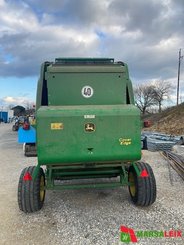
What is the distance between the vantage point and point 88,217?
5309 mm

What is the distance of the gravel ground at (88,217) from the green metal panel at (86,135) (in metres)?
1.07

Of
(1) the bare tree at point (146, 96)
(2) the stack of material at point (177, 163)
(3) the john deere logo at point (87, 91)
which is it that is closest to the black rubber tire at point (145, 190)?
(3) the john deere logo at point (87, 91)

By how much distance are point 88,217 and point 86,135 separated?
150cm

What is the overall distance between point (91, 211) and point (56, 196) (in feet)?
4.08

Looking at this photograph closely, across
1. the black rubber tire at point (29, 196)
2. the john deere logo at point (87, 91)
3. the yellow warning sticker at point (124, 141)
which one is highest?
the john deere logo at point (87, 91)

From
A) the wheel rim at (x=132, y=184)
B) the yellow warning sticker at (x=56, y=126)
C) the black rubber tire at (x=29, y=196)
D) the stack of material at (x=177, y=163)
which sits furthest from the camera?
the stack of material at (x=177, y=163)

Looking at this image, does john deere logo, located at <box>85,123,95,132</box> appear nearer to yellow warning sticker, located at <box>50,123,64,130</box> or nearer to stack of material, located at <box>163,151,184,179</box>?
yellow warning sticker, located at <box>50,123,64,130</box>

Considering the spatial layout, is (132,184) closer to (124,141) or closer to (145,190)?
(145,190)

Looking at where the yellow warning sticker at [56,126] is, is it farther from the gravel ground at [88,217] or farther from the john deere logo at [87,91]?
the gravel ground at [88,217]

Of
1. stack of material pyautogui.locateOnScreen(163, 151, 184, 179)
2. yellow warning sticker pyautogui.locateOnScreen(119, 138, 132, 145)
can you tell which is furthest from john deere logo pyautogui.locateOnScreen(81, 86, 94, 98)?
stack of material pyautogui.locateOnScreen(163, 151, 184, 179)

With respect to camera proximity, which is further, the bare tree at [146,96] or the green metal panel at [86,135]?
the bare tree at [146,96]

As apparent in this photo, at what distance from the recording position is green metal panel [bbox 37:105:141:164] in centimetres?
498

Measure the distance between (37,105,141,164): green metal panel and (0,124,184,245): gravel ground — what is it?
107cm

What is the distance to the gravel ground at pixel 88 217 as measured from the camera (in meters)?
4.50
